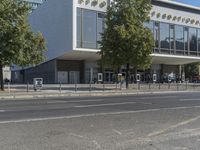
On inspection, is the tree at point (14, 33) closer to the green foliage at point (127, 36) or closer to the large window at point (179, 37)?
the green foliage at point (127, 36)

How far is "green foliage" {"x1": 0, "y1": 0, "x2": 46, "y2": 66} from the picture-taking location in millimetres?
37469

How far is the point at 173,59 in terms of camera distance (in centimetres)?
8819

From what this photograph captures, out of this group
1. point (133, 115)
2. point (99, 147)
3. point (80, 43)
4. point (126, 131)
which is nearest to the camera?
point (99, 147)

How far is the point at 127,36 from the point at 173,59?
4446 cm

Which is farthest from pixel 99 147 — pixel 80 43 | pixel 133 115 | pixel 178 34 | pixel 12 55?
pixel 178 34

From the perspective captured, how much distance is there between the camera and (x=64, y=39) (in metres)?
71.6

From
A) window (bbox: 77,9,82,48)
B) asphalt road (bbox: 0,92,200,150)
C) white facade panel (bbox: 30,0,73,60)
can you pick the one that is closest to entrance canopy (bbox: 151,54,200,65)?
window (bbox: 77,9,82,48)

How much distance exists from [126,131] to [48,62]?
6795 cm

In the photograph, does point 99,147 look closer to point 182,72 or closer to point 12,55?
point 12,55

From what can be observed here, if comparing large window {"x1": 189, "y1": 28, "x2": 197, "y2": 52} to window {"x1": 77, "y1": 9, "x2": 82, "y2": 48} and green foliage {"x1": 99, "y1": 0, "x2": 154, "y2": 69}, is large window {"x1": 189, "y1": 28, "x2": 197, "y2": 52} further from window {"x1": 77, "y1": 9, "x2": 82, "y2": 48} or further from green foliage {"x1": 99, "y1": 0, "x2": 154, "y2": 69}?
green foliage {"x1": 99, "y1": 0, "x2": 154, "y2": 69}

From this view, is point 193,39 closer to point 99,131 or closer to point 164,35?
point 164,35

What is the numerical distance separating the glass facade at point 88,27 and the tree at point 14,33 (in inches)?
1182

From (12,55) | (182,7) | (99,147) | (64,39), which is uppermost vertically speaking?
(182,7)

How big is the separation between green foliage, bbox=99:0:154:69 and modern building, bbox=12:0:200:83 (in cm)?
2199
